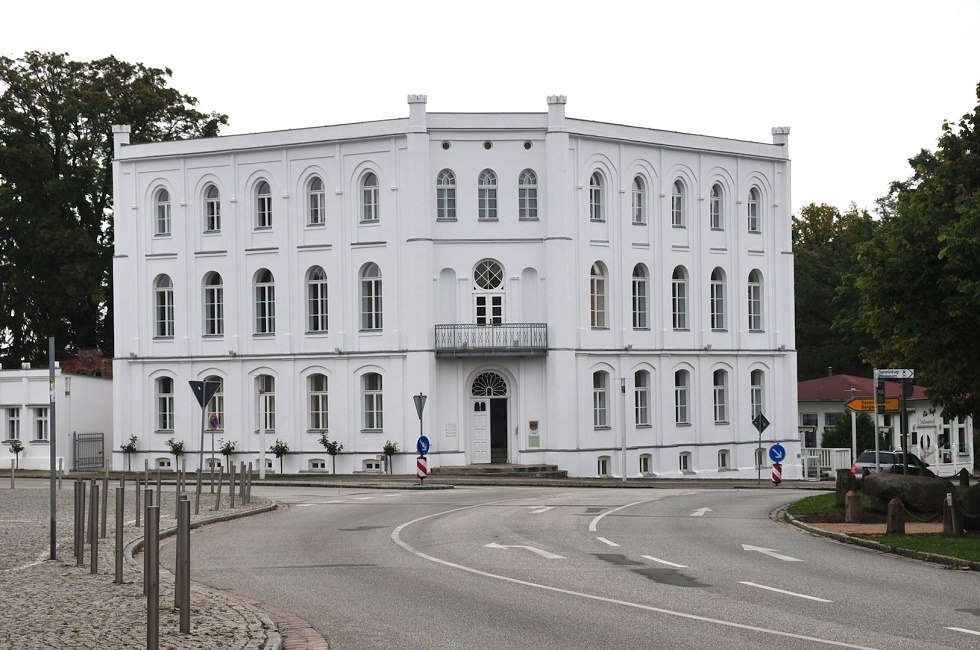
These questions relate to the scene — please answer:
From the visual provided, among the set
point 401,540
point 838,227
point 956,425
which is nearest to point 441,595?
point 401,540

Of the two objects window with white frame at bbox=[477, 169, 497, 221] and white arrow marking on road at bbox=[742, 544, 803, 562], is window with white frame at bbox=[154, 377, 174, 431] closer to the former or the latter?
window with white frame at bbox=[477, 169, 497, 221]

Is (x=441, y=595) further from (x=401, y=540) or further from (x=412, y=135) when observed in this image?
(x=412, y=135)

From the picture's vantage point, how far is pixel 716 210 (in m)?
58.3

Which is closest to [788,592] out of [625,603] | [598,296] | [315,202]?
[625,603]

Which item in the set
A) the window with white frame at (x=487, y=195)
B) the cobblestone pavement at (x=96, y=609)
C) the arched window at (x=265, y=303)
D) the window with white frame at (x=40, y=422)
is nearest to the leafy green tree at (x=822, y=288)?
the window with white frame at (x=487, y=195)

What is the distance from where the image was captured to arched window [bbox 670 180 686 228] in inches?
2232

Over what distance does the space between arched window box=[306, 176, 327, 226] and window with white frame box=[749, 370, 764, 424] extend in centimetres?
1801

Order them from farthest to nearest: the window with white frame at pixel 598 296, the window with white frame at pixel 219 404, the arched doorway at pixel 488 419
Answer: the window with white frame at pixel 219 404, the window with white frame at pixel 598 296, the arched doorway at pixel 488 419

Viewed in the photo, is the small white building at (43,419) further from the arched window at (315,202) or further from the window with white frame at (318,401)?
the arched window at (315,202)

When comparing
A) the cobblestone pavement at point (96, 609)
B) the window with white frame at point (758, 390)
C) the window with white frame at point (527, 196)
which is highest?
the window with white frame at point (527, 196)

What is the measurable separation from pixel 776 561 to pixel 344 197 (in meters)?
36.4

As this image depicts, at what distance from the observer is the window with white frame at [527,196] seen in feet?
174

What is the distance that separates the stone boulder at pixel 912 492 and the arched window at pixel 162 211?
36804 mm

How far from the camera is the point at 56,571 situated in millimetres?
18000
